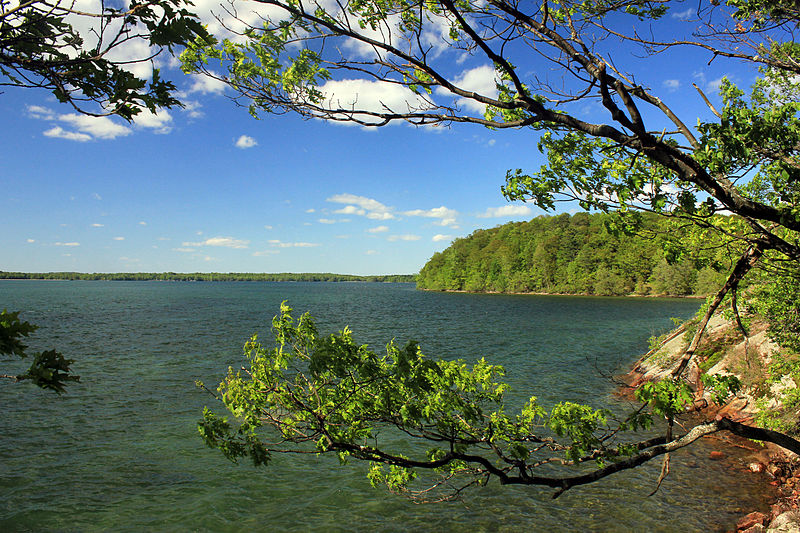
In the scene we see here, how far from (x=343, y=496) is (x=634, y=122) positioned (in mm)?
9805

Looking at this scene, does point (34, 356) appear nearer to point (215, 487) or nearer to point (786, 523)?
point (215, 487)

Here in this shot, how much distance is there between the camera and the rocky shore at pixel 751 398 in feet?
27.1

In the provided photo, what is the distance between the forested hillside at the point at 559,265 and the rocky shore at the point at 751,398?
229 ft

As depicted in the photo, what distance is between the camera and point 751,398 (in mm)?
13477

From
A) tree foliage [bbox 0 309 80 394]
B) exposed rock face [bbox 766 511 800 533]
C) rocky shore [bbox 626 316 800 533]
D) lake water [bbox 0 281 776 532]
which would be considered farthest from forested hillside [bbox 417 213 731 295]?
tree foliage [bbox 0 309 80 394]

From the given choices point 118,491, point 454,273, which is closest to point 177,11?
point 118,491

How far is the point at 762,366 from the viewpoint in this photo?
42.9 ft

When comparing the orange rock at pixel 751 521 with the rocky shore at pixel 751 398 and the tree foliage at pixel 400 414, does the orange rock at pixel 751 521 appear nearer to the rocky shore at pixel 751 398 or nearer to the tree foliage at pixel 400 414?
the rocky shore at pixel 751 398

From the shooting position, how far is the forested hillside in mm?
102375

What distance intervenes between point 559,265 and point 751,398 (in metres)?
120

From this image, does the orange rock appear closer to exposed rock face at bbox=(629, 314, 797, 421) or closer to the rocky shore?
the rocky shore

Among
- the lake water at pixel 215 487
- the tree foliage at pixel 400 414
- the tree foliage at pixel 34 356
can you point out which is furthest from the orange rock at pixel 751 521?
the tree foliage at pixel 34 356

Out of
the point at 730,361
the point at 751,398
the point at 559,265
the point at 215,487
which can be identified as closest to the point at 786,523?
the point at 751,398

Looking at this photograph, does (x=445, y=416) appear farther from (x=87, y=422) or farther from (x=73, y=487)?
(x=87, y=422)
